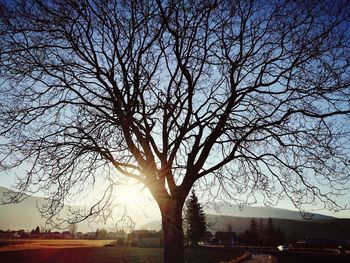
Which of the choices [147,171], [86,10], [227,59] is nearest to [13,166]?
[147,171]

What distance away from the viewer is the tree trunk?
8086 millimetres

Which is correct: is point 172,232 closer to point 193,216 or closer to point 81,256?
point 193,216

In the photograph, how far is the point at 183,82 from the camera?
10.2m

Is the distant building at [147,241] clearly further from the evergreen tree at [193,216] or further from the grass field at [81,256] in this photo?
the grass field at [81,256]

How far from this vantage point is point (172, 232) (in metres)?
8.25

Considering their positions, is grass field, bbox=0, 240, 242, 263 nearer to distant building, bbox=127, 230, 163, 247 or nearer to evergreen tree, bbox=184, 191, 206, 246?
evergreen tree, bbox=184, 191, 206, 246

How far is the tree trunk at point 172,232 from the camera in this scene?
8086 millimetres

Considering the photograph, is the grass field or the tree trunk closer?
the tree trunk

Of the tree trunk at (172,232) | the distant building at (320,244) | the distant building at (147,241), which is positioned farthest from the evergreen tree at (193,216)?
the distant building at (147,241)

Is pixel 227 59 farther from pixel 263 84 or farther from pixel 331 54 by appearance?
pixel 331 54

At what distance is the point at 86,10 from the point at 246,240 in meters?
94.2

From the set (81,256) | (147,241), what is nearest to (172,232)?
(81,256)

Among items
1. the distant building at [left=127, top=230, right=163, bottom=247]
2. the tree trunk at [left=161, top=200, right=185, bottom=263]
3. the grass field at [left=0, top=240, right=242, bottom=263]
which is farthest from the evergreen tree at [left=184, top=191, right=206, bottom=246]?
the distant building at [left=127, top=230, right=163, bottom=247]

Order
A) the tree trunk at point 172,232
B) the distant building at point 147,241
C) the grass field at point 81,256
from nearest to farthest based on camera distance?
the tree trunk at point 172,232 → the grass field at point 81,256 → the distant building at point 147,241
